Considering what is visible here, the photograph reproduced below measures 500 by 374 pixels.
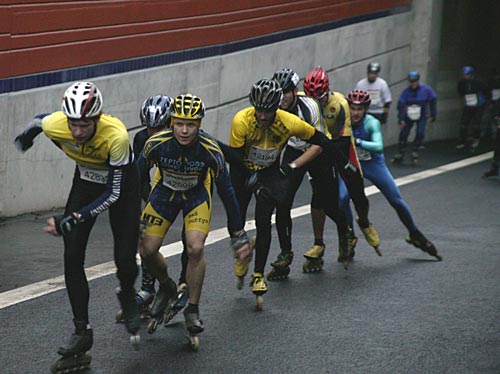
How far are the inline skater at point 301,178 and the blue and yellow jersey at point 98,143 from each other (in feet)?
9.55

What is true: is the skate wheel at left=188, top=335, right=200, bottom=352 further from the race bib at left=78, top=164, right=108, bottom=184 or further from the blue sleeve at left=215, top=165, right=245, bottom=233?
the race bib at left=78, top=164, right=108, bottom=184

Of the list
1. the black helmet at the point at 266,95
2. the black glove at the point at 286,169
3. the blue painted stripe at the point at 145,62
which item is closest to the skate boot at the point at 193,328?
the black helmet at the point at 266,95

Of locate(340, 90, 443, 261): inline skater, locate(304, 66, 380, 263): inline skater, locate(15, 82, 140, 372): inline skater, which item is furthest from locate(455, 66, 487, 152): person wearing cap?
locate(15, 82, 140, 372): inline skater

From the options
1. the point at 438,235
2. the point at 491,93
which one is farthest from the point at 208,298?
the point at 491,93

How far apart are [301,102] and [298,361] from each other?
133 inches

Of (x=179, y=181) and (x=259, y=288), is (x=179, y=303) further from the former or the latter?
(x=179, y=181)

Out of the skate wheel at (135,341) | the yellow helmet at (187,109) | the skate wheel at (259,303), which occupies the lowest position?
the skate wheel at (259,303)

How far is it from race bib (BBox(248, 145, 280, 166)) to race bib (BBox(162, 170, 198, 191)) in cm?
142

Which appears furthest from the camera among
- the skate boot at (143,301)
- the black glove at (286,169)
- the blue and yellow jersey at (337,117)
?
the blue and yellow jersey at (337,117)

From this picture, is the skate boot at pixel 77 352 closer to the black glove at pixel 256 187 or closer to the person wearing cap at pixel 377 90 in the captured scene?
the black glove at pixel 256 187

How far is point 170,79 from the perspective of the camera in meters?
16.8

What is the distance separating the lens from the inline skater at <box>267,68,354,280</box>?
10.2 metres

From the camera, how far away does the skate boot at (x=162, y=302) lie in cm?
844

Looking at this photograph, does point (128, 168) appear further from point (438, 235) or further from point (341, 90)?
point (341, 90)
